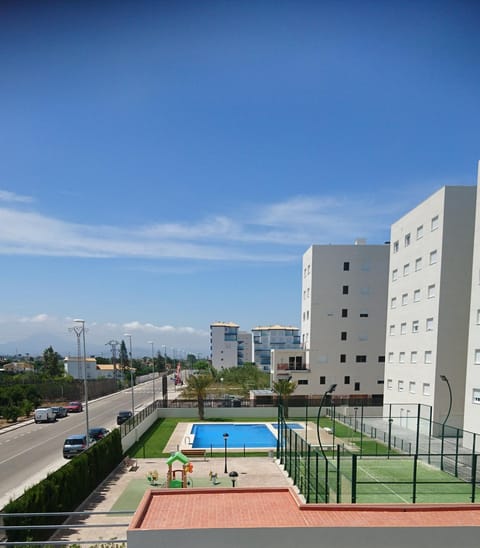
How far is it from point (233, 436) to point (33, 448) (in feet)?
47.5

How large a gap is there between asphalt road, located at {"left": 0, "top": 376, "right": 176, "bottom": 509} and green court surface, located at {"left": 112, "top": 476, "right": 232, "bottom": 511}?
4.57 m

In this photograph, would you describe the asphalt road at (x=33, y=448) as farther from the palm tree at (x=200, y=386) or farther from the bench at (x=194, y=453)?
the palm tree at (x=200, y=386)

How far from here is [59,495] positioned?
13477 millimetres

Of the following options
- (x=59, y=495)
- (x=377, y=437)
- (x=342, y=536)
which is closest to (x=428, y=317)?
(x=377, y=437)

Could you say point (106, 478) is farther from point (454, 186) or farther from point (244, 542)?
point (454, 186)

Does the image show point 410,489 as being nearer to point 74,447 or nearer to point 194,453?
point 194,453

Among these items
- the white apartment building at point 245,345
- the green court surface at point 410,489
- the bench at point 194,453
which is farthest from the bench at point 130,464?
the white apartment building at point 245,345

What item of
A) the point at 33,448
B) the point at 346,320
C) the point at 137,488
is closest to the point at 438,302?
the point at 346,320

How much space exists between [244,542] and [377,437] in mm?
22125

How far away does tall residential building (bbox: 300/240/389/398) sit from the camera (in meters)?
44.9

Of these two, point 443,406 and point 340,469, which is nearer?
point 340,469

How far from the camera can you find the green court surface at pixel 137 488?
1546 centimetres

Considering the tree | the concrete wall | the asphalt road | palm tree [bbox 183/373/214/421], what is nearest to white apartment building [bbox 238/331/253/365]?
the tree

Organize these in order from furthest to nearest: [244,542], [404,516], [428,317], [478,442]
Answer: [428,317] < [478,442] < [404,516] < [244,542]
